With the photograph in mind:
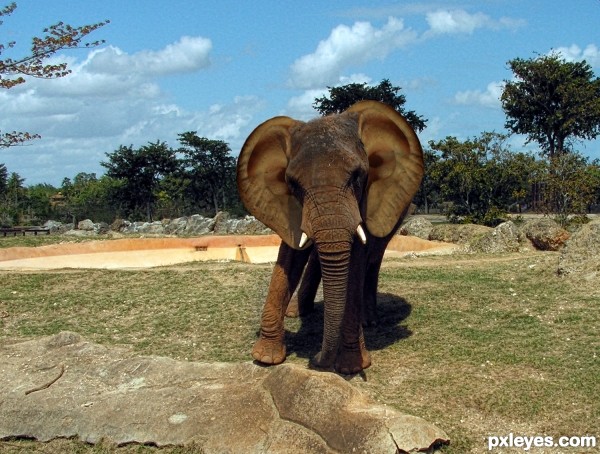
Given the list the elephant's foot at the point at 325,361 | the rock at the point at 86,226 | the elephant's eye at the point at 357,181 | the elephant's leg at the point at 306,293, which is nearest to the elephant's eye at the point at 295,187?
the elephant's eye at the point at 357,181

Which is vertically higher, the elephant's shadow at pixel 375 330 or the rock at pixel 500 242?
the rock at pixel 500 242

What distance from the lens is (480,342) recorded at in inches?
344

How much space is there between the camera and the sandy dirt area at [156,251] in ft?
67.4

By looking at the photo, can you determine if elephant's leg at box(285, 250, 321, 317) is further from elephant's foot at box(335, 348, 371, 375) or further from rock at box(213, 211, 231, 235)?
rock at box(213, 211, 231, 235)

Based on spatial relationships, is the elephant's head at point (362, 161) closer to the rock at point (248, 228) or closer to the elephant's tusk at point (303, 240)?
the elephant's tusk at point (303, 240)

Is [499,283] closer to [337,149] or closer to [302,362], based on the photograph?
[302,362]

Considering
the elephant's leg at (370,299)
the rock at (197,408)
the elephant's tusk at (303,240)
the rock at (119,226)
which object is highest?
the elephant's tusk at (303,240)

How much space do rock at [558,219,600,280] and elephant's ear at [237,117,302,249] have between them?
5448 millimetres

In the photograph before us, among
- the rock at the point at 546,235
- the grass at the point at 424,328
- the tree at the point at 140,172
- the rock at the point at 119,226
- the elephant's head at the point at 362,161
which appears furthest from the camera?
the tree at the point at 140,172

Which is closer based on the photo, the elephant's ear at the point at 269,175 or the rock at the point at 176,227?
the elephant's ear at the point at 269,175

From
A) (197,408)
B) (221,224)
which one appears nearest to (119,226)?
(221,224)

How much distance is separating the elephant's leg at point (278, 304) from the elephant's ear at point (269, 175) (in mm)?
353

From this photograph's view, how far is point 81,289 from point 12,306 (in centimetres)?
133

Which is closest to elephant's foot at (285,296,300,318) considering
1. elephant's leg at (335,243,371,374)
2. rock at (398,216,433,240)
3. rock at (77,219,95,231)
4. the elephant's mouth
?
elephant's leg at (335,243,371,374)
